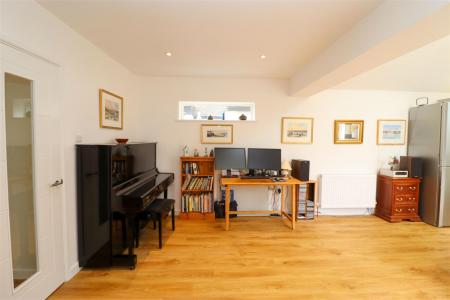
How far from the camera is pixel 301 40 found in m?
2.23

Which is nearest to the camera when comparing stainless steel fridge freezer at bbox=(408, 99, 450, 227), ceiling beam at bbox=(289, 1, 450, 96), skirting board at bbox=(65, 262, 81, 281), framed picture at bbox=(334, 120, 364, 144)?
ceiling beam at bbox=(289, 1, 450, 96)

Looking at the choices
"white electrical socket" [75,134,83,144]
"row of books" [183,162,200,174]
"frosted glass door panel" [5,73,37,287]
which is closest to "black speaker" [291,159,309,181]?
"row of books" [183,162,200,174]

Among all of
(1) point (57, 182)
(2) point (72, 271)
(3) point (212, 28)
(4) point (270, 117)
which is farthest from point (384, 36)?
(2) point (72, 271)

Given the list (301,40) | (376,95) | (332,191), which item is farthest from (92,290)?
(376,95)

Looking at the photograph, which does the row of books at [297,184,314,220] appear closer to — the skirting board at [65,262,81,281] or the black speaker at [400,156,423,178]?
the black speaker at [400,156,423,178]

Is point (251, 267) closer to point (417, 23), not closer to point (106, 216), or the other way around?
point (106, 216)

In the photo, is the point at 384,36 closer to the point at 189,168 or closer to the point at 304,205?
the point at 304,205

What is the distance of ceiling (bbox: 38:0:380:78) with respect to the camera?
1.66 meters

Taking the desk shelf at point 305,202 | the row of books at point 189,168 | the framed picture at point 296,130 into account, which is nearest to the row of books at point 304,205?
the desk shelf at point 305,202

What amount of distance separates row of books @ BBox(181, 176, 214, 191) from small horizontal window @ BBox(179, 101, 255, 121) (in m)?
1.09

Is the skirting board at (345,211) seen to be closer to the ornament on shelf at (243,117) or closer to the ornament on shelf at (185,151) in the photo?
the ornament on shelf at (243,117)

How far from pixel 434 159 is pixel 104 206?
4847 mm

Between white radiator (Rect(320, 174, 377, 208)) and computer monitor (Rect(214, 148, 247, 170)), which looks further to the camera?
white radiator (Rect(320, 174, 377, 208))

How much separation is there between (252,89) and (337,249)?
2.77 m
